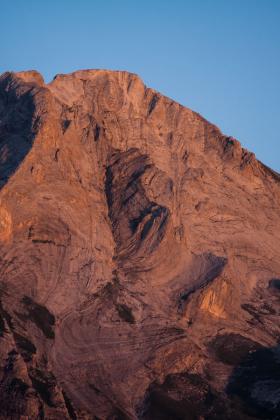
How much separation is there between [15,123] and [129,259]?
1470 cm

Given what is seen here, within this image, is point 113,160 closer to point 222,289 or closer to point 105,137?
point 105,137

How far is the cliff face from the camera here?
56.9 m

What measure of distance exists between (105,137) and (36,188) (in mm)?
11614

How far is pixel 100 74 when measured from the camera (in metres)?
86.0

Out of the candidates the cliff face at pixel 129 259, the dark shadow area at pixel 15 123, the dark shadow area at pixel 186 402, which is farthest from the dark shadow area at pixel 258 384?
the dark shadow area at pixel 15 123

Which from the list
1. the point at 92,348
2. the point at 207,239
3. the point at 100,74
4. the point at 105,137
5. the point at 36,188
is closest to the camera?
the point at 92,348

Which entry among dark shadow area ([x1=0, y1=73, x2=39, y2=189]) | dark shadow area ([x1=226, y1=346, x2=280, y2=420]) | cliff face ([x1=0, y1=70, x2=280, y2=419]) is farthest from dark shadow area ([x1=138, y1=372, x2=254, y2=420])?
dark shadow area ([x1=0, y1=73, x2=39, y2=189])

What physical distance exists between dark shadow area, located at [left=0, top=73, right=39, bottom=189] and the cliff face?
15cm

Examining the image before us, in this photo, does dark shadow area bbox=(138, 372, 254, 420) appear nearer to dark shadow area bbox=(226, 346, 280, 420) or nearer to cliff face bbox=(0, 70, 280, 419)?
cliff face bbox=(0, 70, 280, 419)

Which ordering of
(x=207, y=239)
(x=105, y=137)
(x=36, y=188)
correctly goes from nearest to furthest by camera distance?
(x=36, y=188)
(x=207, y=239)
(x=105, y=137)

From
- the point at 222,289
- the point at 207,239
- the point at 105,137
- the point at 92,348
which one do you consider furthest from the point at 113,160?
the point at 92,348

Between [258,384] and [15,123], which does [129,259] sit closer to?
[258,384]

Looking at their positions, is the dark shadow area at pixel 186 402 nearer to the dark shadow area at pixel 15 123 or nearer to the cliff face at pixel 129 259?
the cliff face at pixel 129 259

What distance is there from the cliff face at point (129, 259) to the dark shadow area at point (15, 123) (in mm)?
154
